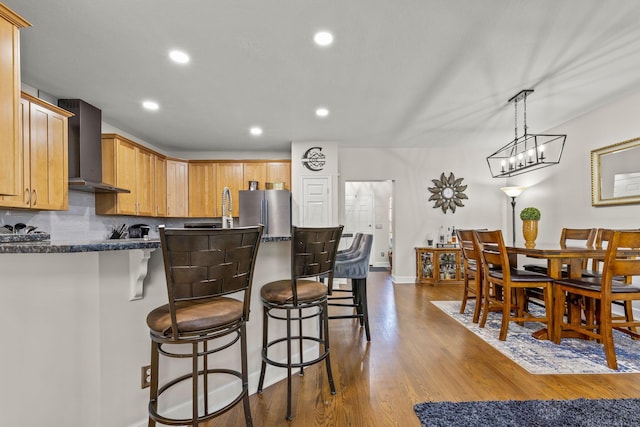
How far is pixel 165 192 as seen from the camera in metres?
4.98

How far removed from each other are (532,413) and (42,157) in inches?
167

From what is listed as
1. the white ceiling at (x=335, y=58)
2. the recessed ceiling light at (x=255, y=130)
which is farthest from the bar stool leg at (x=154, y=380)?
the recessed ceiling light at (x=255, y=130)

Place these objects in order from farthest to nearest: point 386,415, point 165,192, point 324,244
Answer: point 165,192 → point 324,244 → point 386,415

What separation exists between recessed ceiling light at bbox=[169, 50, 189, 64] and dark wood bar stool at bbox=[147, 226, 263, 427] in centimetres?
201

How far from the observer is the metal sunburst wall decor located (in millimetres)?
5633

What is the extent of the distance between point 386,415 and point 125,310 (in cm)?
151


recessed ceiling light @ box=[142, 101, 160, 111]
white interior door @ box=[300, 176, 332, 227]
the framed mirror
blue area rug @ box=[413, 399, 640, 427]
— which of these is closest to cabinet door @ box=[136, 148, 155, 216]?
recessed ceiling light @ box=[142, 101, 160, 111]

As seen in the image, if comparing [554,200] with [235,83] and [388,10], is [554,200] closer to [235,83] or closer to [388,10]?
[388,10]

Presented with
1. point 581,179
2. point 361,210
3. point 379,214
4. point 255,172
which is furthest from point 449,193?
point 255,172

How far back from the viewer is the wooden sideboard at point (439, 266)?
523 cm

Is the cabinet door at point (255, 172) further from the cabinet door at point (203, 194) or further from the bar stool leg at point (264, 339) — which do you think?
the bar stool leg at point (264, 339)

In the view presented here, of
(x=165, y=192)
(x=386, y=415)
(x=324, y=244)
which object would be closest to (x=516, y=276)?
(x=386, y=415)

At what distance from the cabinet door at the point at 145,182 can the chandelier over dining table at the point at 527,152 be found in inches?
192

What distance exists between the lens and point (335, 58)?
253 centimetres
